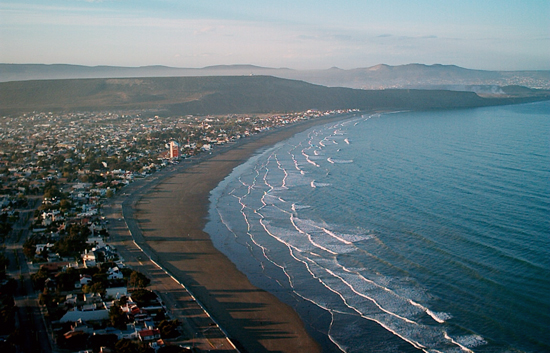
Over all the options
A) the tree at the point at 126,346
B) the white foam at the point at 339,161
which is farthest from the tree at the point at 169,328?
the white foam at the point at 339,161

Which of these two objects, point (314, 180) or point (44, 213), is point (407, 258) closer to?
point (314, 180)

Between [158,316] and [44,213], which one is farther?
[44,213]

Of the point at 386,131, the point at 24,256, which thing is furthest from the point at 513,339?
the point at 386,131

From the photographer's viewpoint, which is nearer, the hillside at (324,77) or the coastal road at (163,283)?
the coastal road at (163,283)

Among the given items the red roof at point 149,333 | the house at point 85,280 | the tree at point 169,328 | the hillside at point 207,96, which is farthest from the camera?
the hillside at point 207,96

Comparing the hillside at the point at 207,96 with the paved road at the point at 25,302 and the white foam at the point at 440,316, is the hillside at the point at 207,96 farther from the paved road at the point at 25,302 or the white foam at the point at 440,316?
the white foam at the point at 440,316

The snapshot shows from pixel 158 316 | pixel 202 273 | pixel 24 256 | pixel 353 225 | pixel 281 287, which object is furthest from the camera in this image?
pixel 353 225

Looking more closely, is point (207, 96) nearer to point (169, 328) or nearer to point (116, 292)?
point (116, 292)
